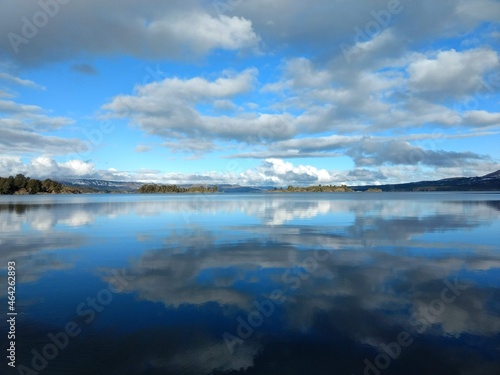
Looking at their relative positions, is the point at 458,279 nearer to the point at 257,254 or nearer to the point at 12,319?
the point at 257,254
